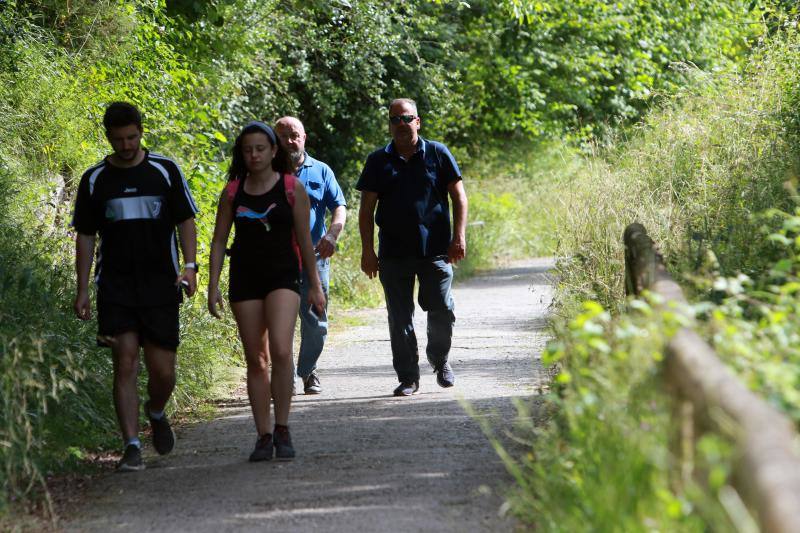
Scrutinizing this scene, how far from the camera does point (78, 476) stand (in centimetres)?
692

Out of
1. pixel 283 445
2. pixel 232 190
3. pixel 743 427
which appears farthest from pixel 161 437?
pixel 743 427

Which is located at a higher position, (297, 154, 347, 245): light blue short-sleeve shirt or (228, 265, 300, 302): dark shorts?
(297, 154, 347, 245): light blue short-sleeve shirt

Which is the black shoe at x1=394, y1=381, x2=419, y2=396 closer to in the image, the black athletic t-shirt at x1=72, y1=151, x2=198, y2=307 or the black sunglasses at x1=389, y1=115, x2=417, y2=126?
the black sunglasses at x1=389, y1=115, x2=417, y2=126

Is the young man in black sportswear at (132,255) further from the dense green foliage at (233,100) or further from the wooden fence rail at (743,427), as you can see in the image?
the wooden fence rail at (743,427)

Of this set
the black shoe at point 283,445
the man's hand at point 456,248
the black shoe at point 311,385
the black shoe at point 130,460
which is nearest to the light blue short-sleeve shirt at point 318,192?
the man's hand at point 456,248

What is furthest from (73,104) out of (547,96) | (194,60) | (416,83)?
(547,96)

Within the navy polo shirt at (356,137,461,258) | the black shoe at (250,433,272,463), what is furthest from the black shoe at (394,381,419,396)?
the black shoe at (250,433,272,463)

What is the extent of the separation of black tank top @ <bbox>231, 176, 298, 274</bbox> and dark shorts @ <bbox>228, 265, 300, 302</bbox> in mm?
40

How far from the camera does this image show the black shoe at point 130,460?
23.1 feet

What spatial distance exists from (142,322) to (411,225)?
9.09 ft

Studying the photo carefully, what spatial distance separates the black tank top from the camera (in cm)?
722

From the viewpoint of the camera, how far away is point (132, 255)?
7141 mm

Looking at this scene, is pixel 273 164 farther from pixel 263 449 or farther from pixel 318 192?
pixel 318 192

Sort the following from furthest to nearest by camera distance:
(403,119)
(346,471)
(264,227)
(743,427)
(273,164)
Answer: (403,119) < (273,164) < (264,227) < (346,471) < (743,427)
